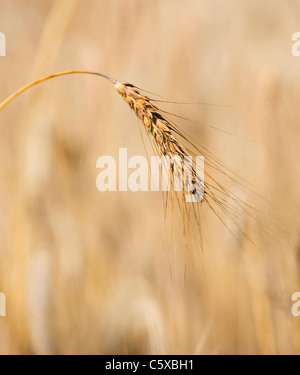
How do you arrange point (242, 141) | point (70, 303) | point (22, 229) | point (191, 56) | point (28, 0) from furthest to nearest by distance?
point (28, 0), point (191, 56), point (242, 141), point (70, 303), point (22, 229)

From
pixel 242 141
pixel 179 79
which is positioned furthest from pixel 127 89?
pixel 179 79

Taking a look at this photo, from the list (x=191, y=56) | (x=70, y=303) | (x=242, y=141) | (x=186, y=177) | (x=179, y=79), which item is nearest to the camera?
(x=186, y=177)

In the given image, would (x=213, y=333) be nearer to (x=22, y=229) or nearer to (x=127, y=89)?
(x=22, y=229)

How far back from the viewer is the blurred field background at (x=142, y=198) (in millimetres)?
864

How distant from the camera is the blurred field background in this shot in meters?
0.86

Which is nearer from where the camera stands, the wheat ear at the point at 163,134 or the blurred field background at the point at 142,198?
the wheat ear at the point at 163,134

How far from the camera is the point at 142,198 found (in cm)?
124

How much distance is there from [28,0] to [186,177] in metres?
1.48

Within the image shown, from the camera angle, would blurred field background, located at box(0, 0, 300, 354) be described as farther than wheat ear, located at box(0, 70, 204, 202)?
Yes

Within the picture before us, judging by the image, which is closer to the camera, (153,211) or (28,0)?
(153,211)

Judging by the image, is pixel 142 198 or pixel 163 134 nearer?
pixel 163 134

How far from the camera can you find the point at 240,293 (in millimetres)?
1114

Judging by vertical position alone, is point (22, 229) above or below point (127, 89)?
below

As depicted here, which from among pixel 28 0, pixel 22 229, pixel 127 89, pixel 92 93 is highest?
pixel 28 0
